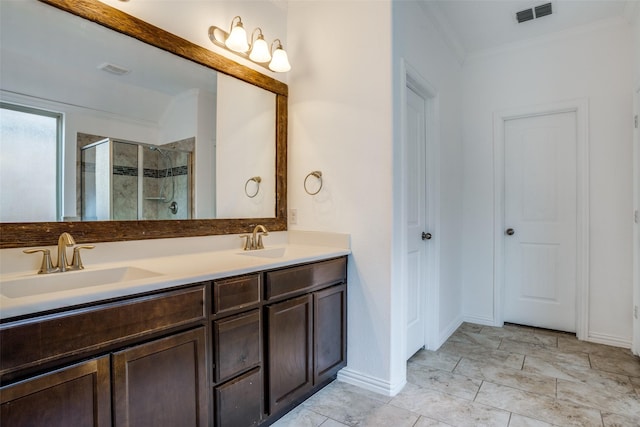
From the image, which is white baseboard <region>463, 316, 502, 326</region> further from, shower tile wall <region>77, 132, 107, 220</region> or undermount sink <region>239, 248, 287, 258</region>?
shower tile wall <region>77, 132, 107, 220</region>

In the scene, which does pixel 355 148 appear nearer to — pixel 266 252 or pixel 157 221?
pixel 266 252

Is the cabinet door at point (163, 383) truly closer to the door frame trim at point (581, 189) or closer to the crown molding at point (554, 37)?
the door frame trim at point (581, 189)

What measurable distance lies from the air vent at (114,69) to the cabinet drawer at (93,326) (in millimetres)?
1116

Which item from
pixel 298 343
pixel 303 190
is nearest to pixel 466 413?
pixel 298 343

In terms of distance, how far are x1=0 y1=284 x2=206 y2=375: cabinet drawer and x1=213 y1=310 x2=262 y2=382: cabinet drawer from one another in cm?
14

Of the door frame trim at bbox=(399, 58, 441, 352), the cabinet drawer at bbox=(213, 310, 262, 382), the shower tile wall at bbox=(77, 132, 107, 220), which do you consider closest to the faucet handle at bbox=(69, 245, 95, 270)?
the shower tile wall at bbox=(77, 132, 107, 220)

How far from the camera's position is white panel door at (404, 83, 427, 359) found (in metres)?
2.58

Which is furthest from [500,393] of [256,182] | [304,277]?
[256,182]

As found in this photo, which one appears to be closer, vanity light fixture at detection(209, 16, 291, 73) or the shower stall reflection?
the shower stall reflection

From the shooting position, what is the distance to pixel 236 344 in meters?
1.52

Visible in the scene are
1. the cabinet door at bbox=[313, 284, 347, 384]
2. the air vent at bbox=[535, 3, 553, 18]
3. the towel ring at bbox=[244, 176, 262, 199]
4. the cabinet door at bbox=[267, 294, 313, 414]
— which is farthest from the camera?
the air vent at bbox=[535, 3, 553, 18]

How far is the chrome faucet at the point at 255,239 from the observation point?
7.04 feet

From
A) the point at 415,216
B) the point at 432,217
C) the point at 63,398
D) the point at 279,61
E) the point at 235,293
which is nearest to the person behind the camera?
the point at 63,398

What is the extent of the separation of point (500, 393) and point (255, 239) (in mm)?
1747
